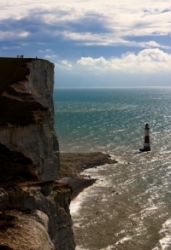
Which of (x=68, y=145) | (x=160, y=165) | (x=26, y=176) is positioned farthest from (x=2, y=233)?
(x=68, y=145)

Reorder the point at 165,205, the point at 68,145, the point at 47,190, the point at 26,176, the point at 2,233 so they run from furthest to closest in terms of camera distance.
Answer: the point at 68,145, the point at 165,205, the point at 26,176, the point at 47,190, the point at 2,233

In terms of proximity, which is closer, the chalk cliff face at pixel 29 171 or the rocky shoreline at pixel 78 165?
the chalk cliff face at pixel 29 171

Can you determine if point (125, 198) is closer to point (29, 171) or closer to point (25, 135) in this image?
point (25, 135)

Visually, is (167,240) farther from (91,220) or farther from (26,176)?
(26,176)

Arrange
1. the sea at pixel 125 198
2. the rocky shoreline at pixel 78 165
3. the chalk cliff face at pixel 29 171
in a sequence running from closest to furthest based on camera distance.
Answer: the chalk cliff face at pixel 29 171
the sea at pixel 125 198
the rocky shoreline at pixel 78 165

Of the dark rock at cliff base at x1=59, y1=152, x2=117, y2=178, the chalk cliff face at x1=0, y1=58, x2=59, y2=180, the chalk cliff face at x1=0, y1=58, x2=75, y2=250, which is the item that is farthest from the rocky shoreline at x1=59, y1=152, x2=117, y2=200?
the chalk cliff face at x1=0, y1=58, x2=59, y2=180

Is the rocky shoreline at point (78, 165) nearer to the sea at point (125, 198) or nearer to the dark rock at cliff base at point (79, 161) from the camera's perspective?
the dark rock at cliff base at point (79, 161)

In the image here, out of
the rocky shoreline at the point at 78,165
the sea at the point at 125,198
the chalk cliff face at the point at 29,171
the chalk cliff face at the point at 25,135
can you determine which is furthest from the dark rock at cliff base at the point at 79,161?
the chalk cliff face at the point at 25,135
